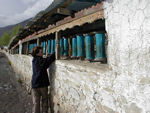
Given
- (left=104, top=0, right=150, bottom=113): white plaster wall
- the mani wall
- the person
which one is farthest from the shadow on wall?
(left=104, top=0, right=150, bottom=113): white plaster wall

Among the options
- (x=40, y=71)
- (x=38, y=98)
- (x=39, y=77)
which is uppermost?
(x=40, y=71)

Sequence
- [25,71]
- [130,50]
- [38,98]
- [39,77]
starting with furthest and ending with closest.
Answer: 1. [25,71]
2. [38,98]
3. [39,77]
4. [130,50]

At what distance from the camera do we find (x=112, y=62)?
5.11 feet

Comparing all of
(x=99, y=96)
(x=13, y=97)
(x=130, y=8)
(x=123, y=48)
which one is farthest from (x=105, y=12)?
(x=13, y=97)

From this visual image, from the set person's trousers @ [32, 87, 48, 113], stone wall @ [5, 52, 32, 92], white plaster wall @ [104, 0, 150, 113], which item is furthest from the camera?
stone wall @ [5, 52, 32, 92]

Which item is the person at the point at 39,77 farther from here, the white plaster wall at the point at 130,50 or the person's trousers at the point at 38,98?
the white plaster wall at the point at 130,50

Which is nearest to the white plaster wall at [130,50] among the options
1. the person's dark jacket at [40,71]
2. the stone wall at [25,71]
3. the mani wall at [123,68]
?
the mani wall at [123,68]

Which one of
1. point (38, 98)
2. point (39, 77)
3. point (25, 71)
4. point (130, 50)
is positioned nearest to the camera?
point (130, 50)

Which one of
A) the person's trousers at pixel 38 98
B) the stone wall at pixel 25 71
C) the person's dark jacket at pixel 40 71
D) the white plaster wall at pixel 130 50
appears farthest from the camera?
the stone wall at pixel 25 71

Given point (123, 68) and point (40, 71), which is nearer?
point (123, 68)

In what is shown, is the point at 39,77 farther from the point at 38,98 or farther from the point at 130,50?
the point at 130,50

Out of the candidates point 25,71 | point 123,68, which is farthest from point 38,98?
point 25,71

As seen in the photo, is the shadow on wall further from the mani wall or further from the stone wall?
the stone wall

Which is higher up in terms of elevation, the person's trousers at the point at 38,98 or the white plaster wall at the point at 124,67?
the white plaster wall at the point at 124,67
